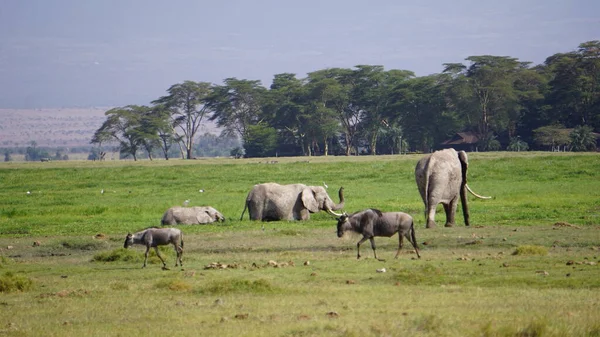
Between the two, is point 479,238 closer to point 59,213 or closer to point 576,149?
point 59,213

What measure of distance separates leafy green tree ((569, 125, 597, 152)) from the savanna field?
131 ft

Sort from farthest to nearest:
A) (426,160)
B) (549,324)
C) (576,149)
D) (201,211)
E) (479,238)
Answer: (576,149)
(201,211)
(426,160)
(479,238)
(549,324)

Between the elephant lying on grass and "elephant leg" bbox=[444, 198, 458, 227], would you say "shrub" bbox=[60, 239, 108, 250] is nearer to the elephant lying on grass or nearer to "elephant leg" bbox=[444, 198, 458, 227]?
the elephant lying on grass

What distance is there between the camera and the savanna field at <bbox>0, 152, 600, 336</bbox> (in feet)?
38.1

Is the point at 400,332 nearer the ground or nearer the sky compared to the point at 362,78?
nearer the ground

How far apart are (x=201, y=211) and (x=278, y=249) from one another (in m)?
7.42

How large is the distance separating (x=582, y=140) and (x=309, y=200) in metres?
48.8

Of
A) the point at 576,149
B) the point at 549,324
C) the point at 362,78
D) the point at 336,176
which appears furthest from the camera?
the point at 362,78

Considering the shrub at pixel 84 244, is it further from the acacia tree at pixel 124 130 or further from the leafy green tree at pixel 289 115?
the acacia tree at pixel 124 130

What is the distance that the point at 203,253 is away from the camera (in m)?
20.2

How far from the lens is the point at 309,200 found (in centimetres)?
2783

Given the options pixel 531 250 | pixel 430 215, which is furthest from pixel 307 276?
pixel 430 215

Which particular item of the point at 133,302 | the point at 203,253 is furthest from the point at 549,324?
the point at 203,253

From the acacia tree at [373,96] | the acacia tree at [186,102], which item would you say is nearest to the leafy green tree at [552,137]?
the acacia tree at [373,96]
